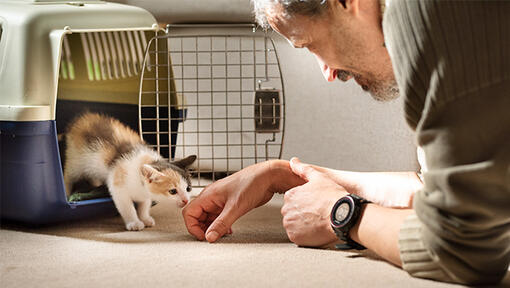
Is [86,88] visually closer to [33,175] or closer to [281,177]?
[33,175]

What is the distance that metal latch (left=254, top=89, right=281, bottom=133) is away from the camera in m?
2.09

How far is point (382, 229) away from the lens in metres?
1.24

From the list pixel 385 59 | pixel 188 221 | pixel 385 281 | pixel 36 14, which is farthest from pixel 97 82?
pixel 385 281

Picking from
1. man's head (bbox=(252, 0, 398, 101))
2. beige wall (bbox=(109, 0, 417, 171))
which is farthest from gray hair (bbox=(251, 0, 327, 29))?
beige wall (bbox=(109, 0, 417, 171))

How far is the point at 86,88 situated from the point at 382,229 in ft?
3.95

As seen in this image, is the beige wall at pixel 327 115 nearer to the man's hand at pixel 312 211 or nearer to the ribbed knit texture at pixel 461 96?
the man's hand at pixel 312 211

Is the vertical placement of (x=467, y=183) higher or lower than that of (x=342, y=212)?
higher

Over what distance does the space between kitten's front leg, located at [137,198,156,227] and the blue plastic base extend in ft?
0.54

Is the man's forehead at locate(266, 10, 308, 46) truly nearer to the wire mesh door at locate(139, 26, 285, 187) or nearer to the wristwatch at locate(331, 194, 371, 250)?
the wristwatch at locate(331, 194, 371, 250)

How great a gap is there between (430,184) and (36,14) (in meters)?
1.15

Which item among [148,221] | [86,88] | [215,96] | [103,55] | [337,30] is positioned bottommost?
[148,221]

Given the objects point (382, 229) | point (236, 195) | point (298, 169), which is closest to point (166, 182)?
point (236, 195)

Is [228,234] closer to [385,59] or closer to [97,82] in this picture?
[385,59]

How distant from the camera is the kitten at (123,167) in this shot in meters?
1.77
